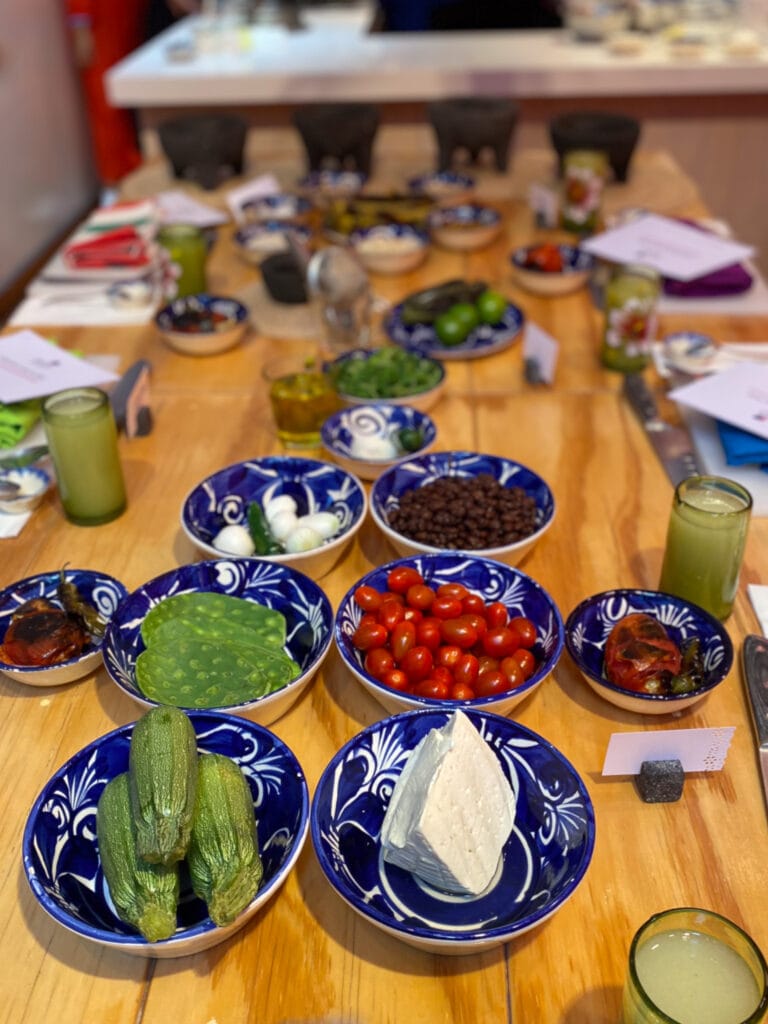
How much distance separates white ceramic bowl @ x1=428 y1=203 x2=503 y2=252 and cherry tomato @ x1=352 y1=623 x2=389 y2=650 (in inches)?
68.3

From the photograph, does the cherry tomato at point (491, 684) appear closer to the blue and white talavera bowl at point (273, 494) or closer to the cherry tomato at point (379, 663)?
the cherry tomato at point (379, 663)

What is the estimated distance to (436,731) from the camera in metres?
0.96

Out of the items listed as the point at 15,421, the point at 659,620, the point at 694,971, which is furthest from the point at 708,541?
the point at 15,421

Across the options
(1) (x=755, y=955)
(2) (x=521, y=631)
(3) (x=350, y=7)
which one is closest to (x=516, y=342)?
(2) (x=521, y=631)

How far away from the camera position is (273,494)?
1552 millimetres

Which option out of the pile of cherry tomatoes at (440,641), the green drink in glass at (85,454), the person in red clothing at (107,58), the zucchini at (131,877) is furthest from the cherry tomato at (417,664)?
the person in red clothing at (107,58)

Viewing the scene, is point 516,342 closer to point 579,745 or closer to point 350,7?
point 579,745

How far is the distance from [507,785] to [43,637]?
63cm

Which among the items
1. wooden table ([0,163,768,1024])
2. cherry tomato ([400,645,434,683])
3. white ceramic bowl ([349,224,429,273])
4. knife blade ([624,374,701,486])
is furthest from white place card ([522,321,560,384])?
cherry tomato ([400,645,434,683])

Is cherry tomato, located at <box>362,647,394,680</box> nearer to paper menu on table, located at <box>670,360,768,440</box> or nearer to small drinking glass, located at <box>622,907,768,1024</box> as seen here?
small drinking glass, located at <box>622,907,768,1024</box>

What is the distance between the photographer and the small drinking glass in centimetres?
77

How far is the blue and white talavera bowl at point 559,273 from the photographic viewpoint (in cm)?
236

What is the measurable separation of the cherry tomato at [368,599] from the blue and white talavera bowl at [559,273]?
4.48 ft

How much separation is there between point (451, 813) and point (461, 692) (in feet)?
0.75
